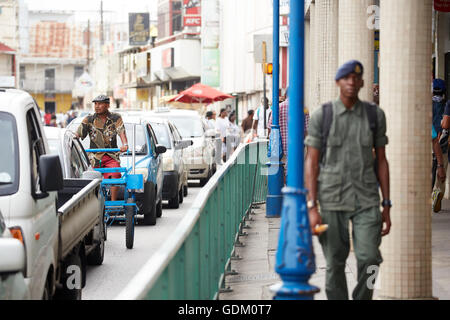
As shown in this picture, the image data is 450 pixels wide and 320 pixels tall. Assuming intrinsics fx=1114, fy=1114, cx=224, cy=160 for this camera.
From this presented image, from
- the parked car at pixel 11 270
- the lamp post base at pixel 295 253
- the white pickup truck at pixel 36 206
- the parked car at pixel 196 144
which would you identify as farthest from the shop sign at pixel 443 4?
the parked car at pixel 11 270

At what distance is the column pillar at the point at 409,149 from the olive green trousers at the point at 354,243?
3.83ft

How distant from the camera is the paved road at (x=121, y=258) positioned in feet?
34.6

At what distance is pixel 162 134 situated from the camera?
2033cm

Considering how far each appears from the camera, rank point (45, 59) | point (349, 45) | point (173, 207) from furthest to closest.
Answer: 1. point (45, 59)
2. point (173, 207)
3. point (349, 45)

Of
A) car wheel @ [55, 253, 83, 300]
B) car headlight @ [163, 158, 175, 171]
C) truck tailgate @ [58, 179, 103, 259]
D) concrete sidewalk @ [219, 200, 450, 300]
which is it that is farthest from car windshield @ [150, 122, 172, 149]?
car wheel @ [55, 253, 83, 300]

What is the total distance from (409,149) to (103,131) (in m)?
7.07

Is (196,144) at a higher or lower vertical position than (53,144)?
lower

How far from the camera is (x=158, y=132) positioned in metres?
20.4

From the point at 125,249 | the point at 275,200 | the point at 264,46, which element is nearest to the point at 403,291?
the point at 125,249

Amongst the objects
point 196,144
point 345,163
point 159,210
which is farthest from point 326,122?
point 196,144

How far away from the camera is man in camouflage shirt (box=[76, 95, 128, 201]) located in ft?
47.8

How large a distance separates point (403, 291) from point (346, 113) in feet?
6.17

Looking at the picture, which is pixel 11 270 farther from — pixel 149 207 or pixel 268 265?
pixel 149 207
